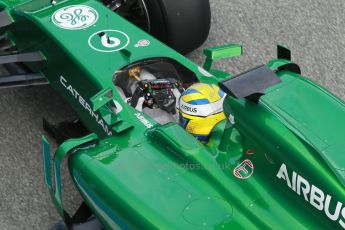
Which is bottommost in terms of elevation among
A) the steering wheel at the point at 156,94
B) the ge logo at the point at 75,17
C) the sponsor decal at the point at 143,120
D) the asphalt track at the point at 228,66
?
the asphalt track at the point at 228,66

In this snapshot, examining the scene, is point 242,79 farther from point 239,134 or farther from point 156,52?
point 156,52

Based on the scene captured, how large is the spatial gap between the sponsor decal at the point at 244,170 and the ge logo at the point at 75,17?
135 centimetres

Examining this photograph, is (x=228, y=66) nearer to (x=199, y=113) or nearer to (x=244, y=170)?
(x=199, y=113)

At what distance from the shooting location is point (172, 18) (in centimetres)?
377

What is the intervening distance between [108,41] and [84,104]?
15.9 inches

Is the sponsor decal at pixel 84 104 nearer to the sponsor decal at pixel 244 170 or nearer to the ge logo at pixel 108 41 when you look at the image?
the ge logo at pixel 108 41

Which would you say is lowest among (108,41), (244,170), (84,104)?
(84,104)

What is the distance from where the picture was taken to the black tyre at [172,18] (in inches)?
148

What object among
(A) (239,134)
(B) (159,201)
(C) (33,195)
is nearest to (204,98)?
(A) (239,134)

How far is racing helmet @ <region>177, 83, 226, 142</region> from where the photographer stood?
2.80 metres

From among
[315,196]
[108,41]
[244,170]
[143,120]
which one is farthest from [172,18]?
[315,196]

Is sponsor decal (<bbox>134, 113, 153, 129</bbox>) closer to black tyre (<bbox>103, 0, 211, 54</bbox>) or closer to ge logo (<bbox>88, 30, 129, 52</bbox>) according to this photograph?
ge logo (<bbox>88, 30, 129, 52</bbox>)

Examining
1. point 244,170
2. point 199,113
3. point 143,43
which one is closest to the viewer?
point 244,170

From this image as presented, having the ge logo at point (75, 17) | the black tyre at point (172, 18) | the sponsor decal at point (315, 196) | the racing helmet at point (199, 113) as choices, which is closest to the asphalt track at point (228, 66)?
the black tyre at point (172, 18)
